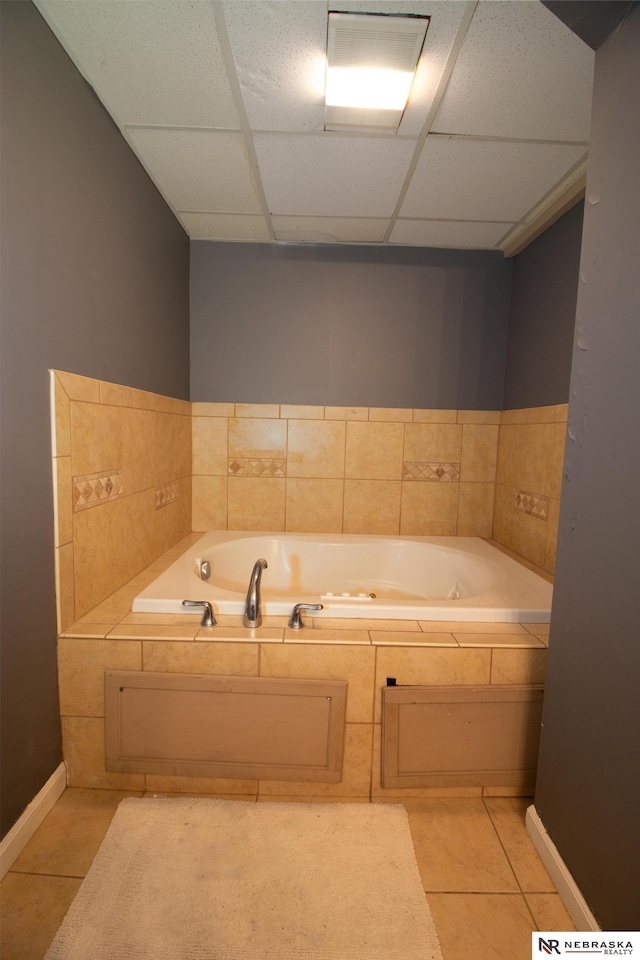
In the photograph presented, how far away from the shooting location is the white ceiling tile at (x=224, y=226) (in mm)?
2217

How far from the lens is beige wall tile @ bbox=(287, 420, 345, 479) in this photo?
259 cm

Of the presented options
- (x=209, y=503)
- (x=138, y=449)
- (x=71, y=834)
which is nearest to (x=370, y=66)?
(x=138, y=449)

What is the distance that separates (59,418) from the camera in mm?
1311

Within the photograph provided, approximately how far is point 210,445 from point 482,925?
228 centimetres

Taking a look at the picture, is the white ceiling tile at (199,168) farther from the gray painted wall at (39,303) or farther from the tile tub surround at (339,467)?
the tile tub surround at (339,467)

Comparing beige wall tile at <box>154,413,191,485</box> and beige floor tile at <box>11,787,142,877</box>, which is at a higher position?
beige wall tile at <box>154,413,191,485</box>

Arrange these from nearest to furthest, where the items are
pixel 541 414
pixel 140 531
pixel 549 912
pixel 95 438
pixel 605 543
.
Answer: pixel 605 543
pixel 549 912
pixel 95 438
pixel 140 531
pixel 541 414

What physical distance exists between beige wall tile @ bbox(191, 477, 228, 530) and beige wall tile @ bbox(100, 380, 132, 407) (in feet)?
3.01

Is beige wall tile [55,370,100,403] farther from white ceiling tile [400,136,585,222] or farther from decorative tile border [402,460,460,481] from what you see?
decorative tile border [402,460,460,481]

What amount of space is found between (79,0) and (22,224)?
60 cm

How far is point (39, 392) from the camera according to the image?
1232mm

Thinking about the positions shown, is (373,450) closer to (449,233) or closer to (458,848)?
(449,233)

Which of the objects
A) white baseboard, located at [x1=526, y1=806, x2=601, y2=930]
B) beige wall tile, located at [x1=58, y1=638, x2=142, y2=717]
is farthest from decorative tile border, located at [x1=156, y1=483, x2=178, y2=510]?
white baseboard, located at [x1=526, y1=806, x2=601, y2=930]

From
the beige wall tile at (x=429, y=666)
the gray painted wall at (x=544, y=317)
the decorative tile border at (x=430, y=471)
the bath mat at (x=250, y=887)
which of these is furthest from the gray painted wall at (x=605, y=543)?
the decorative tile border at (x=430, y=471)
